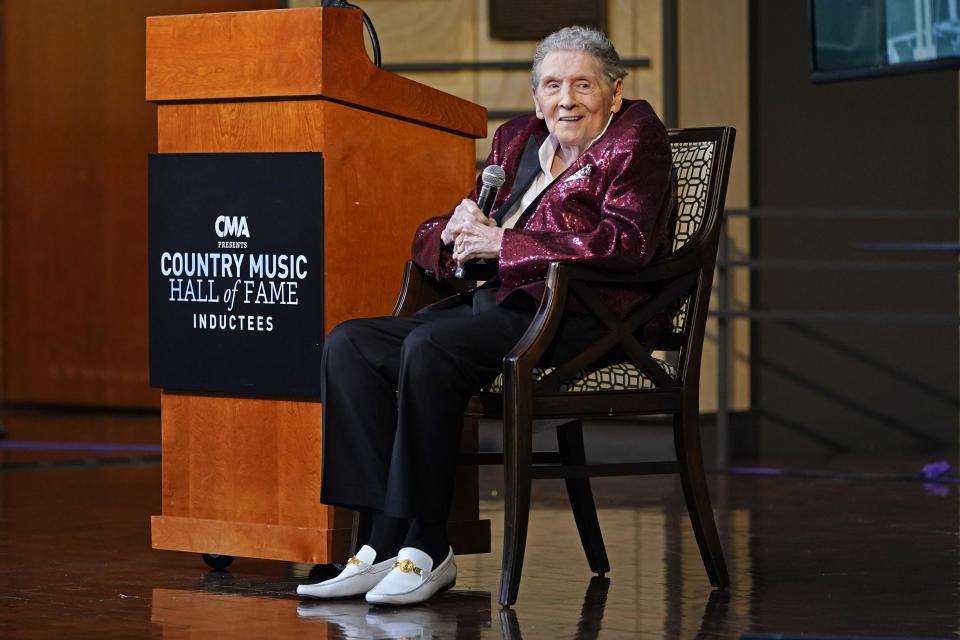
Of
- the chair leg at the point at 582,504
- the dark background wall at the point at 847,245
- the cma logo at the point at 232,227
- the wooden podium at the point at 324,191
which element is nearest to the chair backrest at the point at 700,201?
the chair leg at the point at 582,504

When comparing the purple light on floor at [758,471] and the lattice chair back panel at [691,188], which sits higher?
the lattice chair back panel at [691,188]

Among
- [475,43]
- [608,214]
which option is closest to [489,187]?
[608,214]

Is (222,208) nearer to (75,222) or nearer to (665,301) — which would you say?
(665,301)

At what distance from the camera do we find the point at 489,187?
3.05m

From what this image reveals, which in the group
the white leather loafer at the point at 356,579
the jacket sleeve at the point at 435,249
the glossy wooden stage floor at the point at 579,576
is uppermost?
the jacket sleeve at the point at 435,249

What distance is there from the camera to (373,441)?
285 centimetres

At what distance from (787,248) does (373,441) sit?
3382 millimetres

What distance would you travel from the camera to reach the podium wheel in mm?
3262

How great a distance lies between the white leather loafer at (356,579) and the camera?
112 inches

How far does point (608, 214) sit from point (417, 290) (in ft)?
1.58

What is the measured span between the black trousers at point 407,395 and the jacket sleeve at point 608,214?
0.12 meters

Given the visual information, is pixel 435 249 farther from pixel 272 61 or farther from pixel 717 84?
pixel 717 84

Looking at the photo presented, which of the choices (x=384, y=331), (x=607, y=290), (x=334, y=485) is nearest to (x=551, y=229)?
(x=607, y=290)

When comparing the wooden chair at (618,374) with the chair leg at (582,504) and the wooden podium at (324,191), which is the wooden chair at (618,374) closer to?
the chair leg at (582,504)
